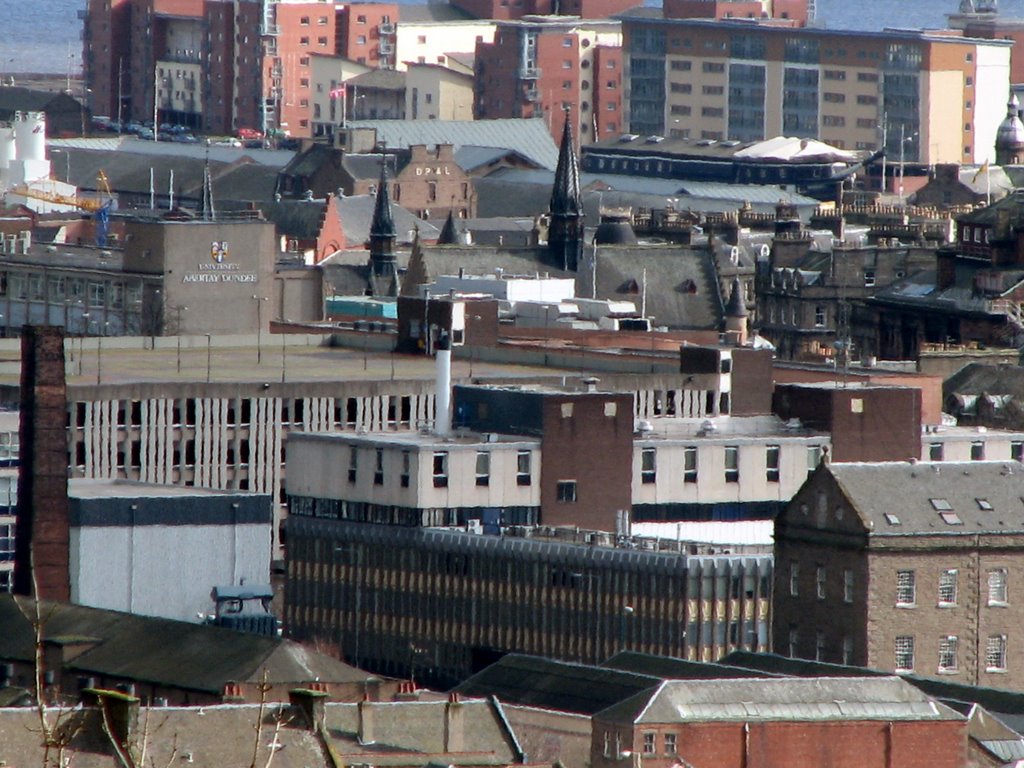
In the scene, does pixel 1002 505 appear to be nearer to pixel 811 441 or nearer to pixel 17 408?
pixel 811 441

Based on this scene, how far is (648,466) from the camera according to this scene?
414ft

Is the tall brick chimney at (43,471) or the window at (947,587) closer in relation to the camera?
the window at (947,587)

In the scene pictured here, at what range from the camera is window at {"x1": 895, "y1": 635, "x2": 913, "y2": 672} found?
107 metres

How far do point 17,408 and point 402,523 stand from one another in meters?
14.3

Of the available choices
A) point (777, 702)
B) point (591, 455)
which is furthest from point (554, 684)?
point (591, 455)

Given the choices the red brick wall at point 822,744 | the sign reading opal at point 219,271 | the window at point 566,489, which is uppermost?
the sign reading opal at point 219,271

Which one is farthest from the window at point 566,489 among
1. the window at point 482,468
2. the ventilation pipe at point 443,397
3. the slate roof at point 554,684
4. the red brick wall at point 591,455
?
the slate roof at point 554,684

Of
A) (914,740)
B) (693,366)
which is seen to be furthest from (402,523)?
(914,740)

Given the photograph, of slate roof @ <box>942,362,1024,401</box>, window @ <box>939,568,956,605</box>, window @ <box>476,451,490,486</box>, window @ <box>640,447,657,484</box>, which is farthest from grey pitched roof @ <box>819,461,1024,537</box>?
slate roof @ <box>942,362,1024,401</box>

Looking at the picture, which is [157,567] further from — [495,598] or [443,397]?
[443,397]

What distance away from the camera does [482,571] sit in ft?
385

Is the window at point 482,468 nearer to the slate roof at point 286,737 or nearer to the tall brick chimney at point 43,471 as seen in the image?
the tall brick chimney at point 43,471

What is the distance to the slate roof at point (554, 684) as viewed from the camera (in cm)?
9444

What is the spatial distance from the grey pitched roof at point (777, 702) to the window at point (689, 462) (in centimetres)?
3435
